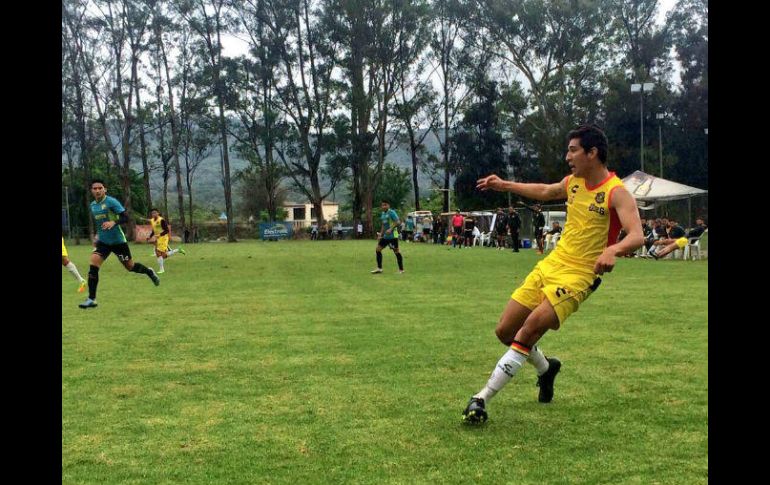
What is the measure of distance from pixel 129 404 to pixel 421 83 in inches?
2281

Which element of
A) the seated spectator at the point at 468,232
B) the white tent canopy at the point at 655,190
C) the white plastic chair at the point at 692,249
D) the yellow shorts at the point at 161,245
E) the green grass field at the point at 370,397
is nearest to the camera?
the green grass field at the point at 370,397

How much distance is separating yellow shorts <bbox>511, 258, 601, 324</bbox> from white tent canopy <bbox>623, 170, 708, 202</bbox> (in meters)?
23.1

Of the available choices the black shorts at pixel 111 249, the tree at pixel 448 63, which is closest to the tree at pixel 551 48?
the tree at pixel 448 63

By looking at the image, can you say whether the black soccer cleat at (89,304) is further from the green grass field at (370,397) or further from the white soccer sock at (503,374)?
the white soccer sock at (503,374)

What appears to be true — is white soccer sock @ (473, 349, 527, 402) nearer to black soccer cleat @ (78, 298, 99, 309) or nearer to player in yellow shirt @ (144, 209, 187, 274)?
black soccer cleat @ (78, 298, 99, 309)

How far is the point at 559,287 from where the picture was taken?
17.2ft

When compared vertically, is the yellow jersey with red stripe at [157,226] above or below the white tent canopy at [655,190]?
below

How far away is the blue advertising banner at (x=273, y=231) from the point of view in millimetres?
60062

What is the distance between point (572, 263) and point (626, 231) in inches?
20.0

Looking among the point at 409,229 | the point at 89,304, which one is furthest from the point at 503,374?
the point at 409,229

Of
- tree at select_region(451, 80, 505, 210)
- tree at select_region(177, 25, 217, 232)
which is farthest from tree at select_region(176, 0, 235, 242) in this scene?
tree at select_region(451, 80, 505, 210)

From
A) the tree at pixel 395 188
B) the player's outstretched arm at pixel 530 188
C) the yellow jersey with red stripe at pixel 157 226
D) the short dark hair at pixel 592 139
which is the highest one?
the tree at pixel 395 188

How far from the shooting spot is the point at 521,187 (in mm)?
5992
